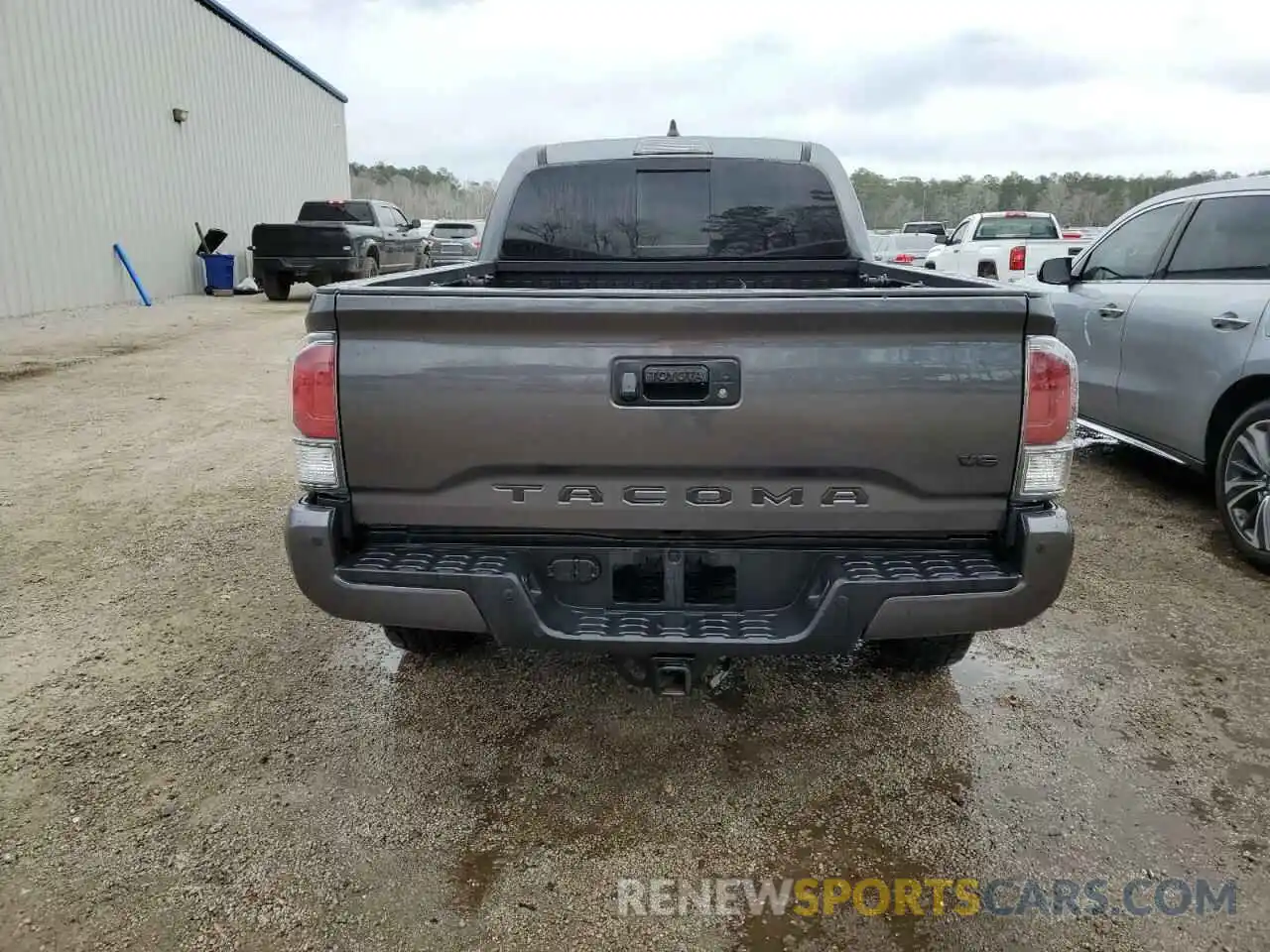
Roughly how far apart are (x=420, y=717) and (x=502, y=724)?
30 centimetres

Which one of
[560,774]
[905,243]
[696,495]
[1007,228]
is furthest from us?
[905,243]

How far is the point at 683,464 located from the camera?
2488 mm

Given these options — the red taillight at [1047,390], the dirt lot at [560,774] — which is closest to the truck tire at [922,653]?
the dirt lot at [560,774]

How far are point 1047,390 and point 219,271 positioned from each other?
20538 millimetres

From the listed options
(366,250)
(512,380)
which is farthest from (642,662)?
(366,250)

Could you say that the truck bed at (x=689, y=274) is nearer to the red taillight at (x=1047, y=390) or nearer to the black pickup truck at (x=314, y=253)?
the red taillight at (x=1047, y=390)

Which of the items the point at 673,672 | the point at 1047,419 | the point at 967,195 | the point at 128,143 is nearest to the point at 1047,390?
the point at 1047,419

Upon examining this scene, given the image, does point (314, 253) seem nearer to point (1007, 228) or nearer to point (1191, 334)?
point (1007, 228)

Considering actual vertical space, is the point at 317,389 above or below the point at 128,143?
below

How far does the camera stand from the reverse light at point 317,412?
98.9 inches

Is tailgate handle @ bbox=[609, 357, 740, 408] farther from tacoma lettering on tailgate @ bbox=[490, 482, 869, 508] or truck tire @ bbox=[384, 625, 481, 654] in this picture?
truck tire @ bbox=[384, 625, 481, 654]

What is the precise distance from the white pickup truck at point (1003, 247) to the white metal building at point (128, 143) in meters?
14.0

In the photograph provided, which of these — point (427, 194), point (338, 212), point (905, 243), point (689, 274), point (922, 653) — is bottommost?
point (922, 653)

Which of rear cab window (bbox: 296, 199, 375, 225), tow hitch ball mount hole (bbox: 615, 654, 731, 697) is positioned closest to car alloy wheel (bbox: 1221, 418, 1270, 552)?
tow hitch ball mount hole (bbox: 615, 654, 731, 697)
